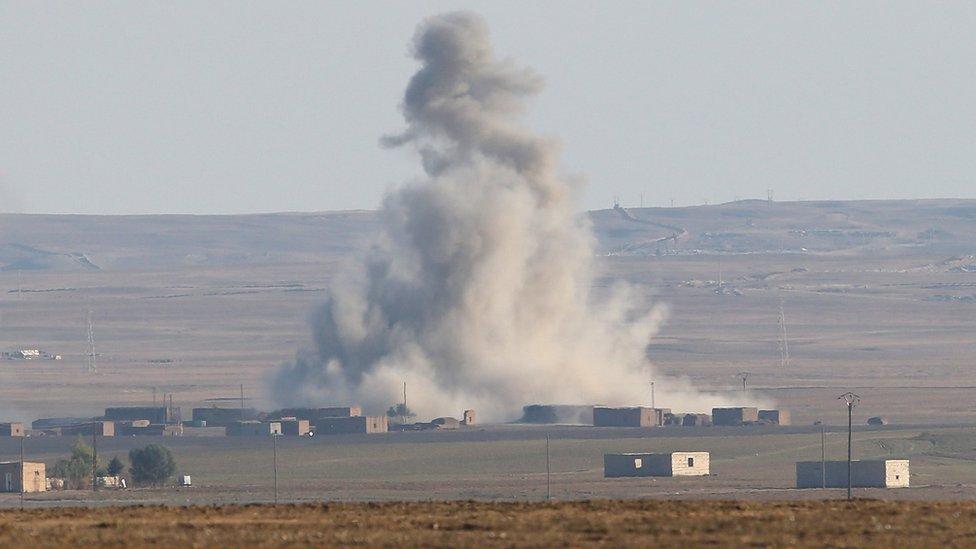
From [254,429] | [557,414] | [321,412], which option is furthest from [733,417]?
[254,429]

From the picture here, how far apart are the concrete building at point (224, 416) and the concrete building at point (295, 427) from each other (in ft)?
21.4

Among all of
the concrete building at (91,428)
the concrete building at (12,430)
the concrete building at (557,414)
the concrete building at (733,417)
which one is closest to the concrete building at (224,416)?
the concrete building at (91,428)

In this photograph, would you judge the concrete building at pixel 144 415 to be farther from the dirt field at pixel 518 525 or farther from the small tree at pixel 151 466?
the dirt field at pixel 518 525

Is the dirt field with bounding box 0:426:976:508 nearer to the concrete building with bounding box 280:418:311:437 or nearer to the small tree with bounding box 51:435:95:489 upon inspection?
the concrete building with bounding box 280:418:311:437

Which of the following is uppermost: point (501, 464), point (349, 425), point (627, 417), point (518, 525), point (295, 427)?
point (627, 417)

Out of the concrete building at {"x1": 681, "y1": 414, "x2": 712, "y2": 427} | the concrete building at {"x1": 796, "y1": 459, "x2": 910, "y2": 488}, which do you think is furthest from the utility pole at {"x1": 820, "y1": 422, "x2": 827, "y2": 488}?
the concrete building at {"x1": 681, "y1": 414, "x2": 712, "y2": 427}

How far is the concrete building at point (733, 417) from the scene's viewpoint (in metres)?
174

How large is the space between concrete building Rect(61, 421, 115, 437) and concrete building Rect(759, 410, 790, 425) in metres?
48.7

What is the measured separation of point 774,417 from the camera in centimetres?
17712

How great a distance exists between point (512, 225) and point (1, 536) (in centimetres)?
12045

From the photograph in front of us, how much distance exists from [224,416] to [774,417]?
4254cm

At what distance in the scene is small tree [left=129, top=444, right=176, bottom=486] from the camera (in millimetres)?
133375

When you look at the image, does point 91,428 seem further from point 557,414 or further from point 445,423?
point 557,414

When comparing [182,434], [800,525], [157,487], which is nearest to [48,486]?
[157,487]
